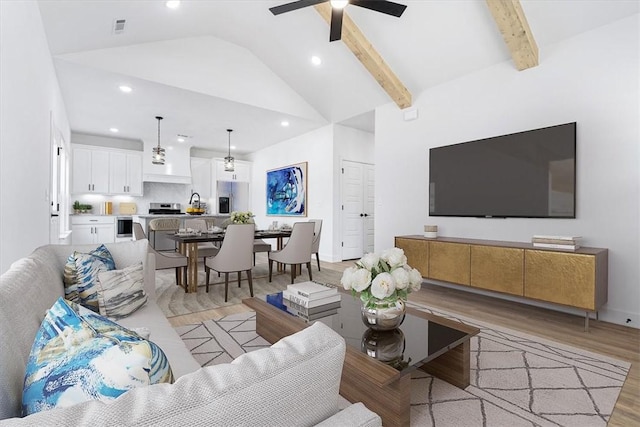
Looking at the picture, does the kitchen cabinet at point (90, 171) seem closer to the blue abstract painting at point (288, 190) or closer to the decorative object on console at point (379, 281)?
the blue abstract painting at point (288, 190)

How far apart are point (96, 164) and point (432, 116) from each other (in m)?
6.72

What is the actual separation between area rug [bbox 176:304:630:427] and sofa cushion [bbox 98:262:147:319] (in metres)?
0.59

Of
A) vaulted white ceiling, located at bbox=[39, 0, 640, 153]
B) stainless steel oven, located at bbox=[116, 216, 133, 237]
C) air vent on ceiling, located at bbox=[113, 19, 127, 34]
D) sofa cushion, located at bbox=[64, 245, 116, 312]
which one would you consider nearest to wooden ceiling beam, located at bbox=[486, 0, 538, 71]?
vaulted white ceiling, located at bbox=[39, 0, 640, 153]

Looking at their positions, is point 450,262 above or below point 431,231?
below

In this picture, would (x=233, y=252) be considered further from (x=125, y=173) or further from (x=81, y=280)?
(x=125, y=173)

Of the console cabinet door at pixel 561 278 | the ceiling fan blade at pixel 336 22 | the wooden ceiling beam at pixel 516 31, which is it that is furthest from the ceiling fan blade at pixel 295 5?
the console cabinet door at pixel 561 278

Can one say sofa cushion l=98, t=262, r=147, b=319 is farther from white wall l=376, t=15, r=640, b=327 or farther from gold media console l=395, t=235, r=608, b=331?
white wall l=376, t=15, r=640, b=327

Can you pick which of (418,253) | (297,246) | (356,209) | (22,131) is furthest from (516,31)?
(22,131)

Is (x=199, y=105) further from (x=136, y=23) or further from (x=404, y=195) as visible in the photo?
(x=404, y=195)

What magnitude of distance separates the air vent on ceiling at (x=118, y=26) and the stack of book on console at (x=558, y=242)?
475cm

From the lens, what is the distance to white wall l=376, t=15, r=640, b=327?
9.23 ft

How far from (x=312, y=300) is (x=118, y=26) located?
3.61m

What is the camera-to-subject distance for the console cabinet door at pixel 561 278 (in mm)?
2605

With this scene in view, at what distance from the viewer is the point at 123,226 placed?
6938 millimetres
